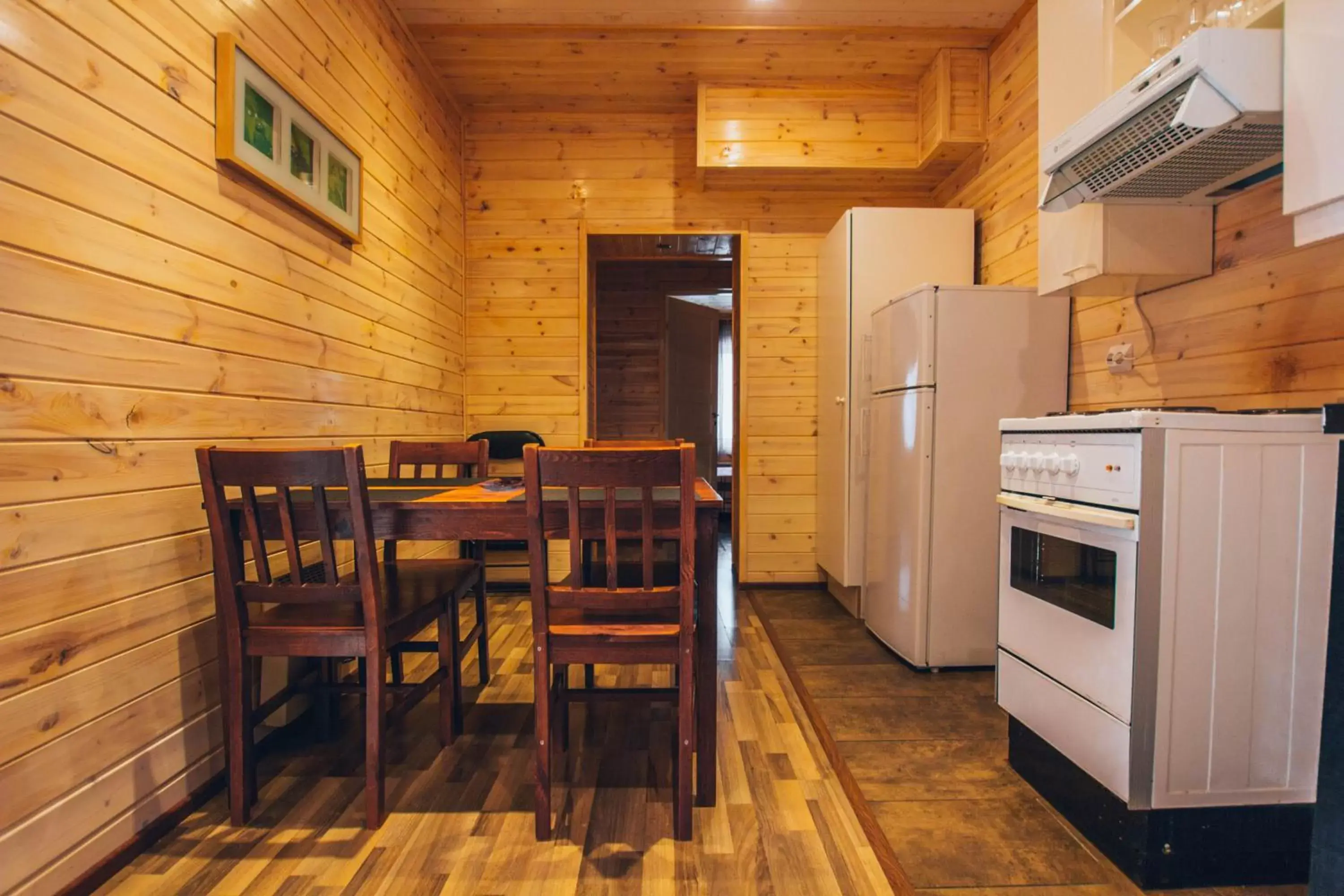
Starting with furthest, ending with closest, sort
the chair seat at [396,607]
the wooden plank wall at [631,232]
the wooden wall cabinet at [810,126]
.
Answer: the wooden plank wall at [631,232] < the wooden wall cabinet at [810,126] < the chair seat at [396,607]

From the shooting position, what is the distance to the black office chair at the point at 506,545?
3.56 metres

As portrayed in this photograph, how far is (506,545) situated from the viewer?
364 centimetres

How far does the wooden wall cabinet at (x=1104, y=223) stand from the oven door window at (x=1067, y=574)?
2.79 feet

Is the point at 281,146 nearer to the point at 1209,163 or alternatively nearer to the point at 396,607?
the point at 396,607

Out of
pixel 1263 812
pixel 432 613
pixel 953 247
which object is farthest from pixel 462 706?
pixel 953 247

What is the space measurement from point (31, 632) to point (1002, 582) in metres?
2.42

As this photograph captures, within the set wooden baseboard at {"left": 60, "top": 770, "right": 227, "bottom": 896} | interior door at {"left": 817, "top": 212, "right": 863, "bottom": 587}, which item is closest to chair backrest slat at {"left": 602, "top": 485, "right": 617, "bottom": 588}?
wooden baseboard at {"left": 60, "top": 770, "right": 227, "bottom": 896}

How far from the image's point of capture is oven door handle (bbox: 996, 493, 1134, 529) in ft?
4.39

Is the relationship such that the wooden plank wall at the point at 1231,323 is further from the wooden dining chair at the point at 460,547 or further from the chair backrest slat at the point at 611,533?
the wooden dining chair at the point at 460,547

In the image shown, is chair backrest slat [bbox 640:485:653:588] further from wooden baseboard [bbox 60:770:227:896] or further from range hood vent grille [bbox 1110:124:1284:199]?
range hood vent grille [bbox 1110:124:1284:199]

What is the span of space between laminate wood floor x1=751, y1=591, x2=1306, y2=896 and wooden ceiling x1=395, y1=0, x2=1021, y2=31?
308 centimetres

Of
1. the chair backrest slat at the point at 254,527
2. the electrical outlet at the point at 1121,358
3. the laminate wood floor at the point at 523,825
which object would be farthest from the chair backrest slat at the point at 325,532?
the electrical outlet at the point at 1121,358

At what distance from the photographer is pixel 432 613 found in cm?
181

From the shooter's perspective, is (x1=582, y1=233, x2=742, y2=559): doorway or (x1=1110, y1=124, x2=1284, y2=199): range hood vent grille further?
Result: (x1=582, y1=233, x2=742, y2=559): doorway
